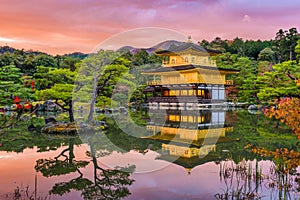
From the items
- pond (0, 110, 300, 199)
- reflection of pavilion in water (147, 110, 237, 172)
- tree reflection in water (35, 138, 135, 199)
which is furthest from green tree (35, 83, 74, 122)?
tree reflection in water (35, 138, 135, 199)

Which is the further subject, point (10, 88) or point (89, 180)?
point (10, 88)

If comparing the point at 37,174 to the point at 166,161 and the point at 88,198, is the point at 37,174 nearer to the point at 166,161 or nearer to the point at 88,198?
the point at 88,198

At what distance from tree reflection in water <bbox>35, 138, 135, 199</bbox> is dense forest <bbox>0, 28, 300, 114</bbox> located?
1929 millimetres

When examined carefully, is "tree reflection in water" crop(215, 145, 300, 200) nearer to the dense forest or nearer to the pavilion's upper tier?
the dense forest

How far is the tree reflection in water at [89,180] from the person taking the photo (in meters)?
5.44

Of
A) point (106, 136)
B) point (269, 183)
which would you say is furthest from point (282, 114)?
point (106, 136)

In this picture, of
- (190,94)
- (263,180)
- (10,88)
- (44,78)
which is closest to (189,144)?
(263,180)

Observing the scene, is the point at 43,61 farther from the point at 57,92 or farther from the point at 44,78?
the point at 57,92

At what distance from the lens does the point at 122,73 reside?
14.1 metres

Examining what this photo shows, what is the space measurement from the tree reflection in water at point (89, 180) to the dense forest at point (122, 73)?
193 centimetres

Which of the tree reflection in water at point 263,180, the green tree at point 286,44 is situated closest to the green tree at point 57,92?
the tree reflection in water at point 263,180

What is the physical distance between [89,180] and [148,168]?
1.64 m

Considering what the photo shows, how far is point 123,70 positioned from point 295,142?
7.79m

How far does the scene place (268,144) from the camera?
10367mm
